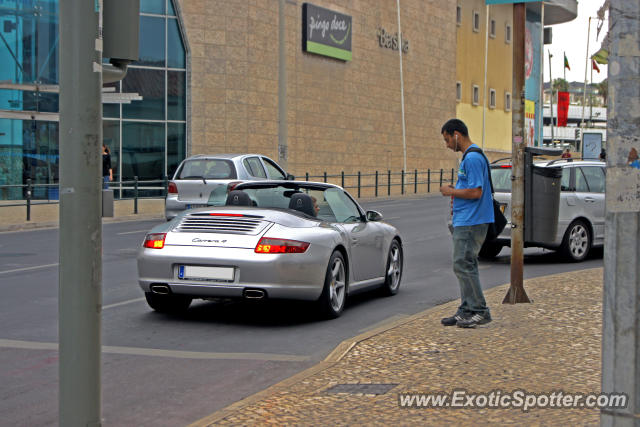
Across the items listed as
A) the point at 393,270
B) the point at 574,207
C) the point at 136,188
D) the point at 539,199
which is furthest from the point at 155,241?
the point at 136,188

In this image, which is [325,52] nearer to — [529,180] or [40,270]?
[40,270]

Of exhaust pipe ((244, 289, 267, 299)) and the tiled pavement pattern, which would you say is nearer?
the tiled pavement pattern

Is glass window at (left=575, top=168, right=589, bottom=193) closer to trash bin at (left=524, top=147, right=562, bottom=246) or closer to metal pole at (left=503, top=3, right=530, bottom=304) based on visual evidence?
trash bin at (left=524, top=147, right=562, bottom=246)

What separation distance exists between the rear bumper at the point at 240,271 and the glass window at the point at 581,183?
25.9 ft

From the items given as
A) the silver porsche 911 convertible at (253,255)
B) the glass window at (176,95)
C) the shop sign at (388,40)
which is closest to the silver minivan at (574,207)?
the silver porsche 911 convertible at (253,255)

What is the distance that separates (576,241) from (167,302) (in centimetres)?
812

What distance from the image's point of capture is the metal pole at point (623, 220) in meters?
3.75

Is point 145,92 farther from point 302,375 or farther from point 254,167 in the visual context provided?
point 302,375

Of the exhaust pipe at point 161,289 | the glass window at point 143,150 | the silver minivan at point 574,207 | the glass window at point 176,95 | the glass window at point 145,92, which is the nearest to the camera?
the exhaust pipe at point 161,289

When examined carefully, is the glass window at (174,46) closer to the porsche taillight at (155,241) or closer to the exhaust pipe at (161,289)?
the porsche taillight at (155,241)

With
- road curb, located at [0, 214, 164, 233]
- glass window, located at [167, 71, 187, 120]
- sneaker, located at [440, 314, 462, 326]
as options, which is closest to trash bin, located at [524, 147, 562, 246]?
sneaker, located at [440, 314, 462, 326]

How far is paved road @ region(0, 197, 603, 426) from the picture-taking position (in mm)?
6152

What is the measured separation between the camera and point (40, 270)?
1368 cm

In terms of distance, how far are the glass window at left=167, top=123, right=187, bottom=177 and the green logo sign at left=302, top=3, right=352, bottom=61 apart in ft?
29.3
